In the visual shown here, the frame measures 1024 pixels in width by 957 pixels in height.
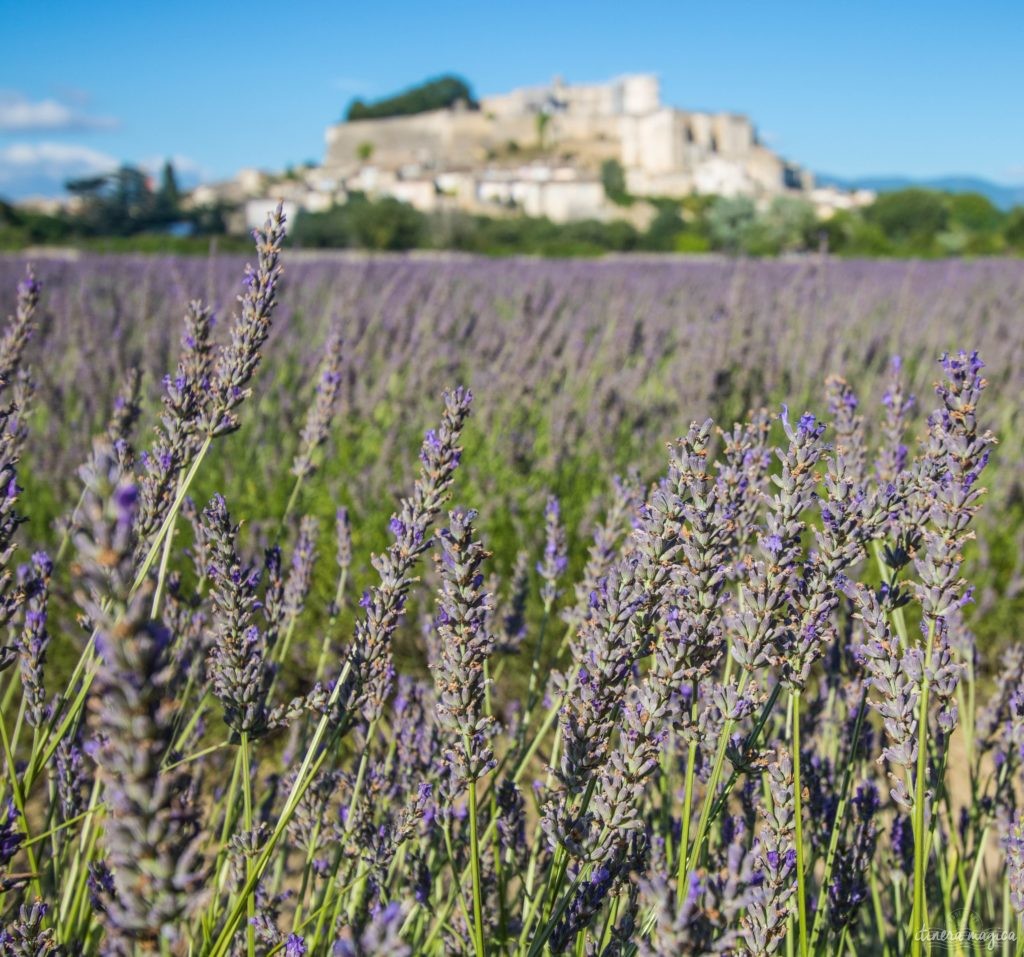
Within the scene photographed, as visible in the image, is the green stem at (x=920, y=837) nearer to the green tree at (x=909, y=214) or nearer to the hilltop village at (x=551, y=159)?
the green tree at (x=909, y=214)

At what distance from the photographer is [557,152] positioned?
83000mm

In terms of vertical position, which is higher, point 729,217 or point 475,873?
point 729,217

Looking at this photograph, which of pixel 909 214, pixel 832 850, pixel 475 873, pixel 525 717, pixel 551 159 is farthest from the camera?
pixel 551 159

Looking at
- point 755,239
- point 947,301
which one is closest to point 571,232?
point 755,239

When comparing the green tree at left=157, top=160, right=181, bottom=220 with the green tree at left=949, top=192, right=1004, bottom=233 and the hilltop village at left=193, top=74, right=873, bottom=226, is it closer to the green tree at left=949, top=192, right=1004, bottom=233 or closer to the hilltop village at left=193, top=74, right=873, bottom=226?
the hilltop village at left=193, top=74, right=873, bottom=226

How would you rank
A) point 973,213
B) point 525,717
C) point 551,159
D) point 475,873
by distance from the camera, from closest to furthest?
point 475,873 < point 525,717 < point 973,213 < point 551,159

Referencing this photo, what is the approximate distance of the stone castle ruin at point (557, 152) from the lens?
70.4 meters

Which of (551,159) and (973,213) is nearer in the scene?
(973,213)

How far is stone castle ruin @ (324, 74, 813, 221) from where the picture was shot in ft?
231

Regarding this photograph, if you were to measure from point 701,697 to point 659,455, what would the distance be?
87.3 inches

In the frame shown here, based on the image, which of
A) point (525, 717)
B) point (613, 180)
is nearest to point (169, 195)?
point (613, 180)

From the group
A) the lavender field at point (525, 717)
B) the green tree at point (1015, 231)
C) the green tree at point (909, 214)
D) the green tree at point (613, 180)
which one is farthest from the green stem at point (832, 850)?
the green tree at point (613, 180)

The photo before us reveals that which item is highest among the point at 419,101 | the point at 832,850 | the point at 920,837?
the point at 419,101

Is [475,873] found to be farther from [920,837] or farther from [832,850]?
[832,850]
